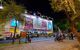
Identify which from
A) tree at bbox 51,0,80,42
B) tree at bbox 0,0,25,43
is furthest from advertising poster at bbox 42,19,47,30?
tree at bbox 51,0,80,42

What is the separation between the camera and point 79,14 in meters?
15.0

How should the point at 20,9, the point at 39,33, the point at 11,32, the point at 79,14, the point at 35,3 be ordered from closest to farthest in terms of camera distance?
the point at 79,14 → the point at 20,9 → the point at 35,3 → the point at 11,32 → the point at 39,33

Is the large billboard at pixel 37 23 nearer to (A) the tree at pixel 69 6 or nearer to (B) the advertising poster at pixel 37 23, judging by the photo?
(B) the advertising poster at pixel 37 23

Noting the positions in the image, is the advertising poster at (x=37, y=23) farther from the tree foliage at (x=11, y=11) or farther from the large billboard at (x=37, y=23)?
the tree foliage at (x=11, y=11)

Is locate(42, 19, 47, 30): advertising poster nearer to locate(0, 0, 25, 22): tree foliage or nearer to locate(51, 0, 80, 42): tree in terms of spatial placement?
locate(0, 0, 25, 22): tree foliage

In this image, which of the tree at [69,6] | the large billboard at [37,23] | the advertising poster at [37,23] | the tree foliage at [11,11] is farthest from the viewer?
the advertising poster at [37,23]

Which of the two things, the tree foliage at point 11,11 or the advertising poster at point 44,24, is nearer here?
the tree foliage at point 11,11

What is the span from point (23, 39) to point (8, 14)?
9.77 meters

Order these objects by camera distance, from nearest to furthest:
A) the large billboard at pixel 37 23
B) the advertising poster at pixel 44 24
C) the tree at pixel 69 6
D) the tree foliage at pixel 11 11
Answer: the tree at pixel 69 6, the tree foliage at pixel 11 11, the large billboard at pixel 37 23, the advertising poster at pixel 44 24

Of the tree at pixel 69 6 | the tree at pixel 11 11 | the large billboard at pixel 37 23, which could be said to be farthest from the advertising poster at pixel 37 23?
the tree at pixel 69 6

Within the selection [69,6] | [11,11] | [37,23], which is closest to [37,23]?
[37,23]

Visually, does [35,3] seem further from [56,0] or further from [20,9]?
[56,0]

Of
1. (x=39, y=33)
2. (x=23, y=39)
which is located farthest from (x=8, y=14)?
(x=39, y=33)

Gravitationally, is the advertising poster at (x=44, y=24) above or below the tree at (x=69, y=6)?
below
